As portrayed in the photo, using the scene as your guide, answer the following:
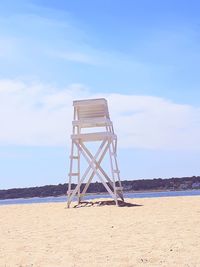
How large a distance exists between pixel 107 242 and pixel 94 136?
1115cm

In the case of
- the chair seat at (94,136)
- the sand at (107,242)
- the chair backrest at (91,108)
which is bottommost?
the sand at (107,242)

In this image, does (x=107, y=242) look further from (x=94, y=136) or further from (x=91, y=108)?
(x=91, y=108)

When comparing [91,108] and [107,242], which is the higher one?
[91,108]

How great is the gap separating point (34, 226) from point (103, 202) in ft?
26.0

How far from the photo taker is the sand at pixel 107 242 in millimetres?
8391

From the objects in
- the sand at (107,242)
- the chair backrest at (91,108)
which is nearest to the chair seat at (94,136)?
the chair backrest at (91,108)

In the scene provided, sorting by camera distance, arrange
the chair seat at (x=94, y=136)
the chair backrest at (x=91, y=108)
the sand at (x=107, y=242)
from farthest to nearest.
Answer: the chair backrest at (x=91, y=108), the chair seat at (x=94, y=136), the sand at (x=107, y=242)

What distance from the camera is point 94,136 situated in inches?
827

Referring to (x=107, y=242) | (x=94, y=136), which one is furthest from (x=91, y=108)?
(x=107, y=242)

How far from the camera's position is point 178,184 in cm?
8050

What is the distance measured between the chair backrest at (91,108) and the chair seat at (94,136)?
0.80 m

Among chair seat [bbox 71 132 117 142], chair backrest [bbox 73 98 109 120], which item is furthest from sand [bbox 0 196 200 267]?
chair backrest [bbox 73 98 109 120]

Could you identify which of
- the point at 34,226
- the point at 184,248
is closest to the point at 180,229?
the point at 184,248

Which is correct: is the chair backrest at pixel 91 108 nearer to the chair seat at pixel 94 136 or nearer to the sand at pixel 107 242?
the chair seat at pixel 94 136
